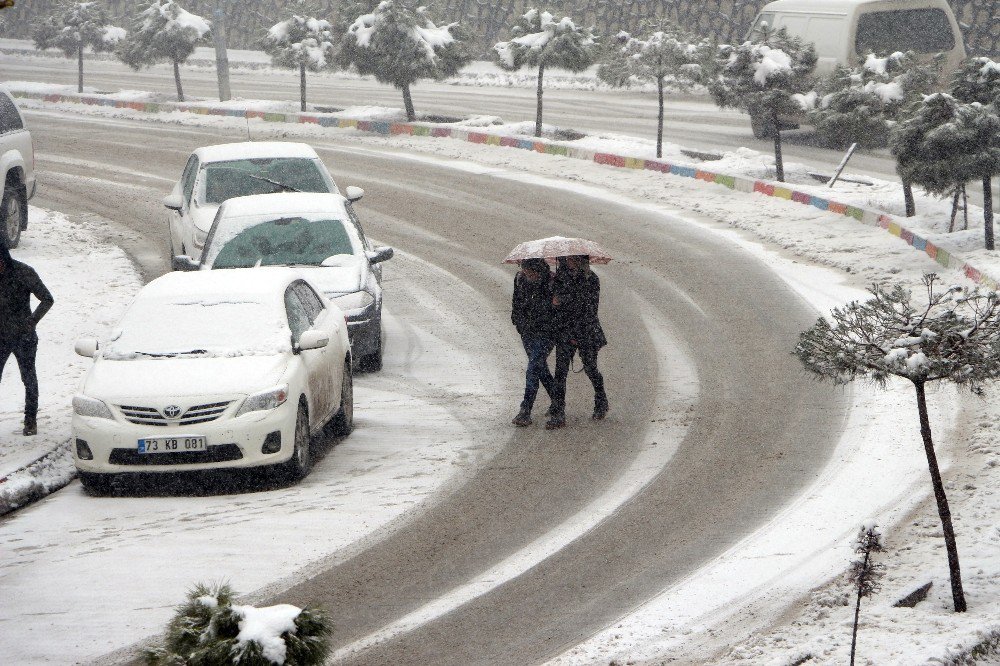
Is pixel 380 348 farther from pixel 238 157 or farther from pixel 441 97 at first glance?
pixel 441 97

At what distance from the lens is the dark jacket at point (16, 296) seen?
11.5 metres

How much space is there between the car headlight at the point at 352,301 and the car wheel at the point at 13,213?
769 centimetres

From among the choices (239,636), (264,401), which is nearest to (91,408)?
(264,401)

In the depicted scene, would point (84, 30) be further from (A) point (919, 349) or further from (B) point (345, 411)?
(A) point (919, 349)

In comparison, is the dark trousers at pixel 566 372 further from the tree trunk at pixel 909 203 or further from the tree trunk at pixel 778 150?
the tree trunk at pixel 778 150

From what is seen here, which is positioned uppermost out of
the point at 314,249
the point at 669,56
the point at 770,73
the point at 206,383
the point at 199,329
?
the point at 669,56

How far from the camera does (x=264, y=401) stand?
10133mm

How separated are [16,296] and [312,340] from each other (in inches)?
102

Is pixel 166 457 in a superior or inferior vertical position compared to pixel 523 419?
superior

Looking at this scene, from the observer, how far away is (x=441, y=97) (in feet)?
120

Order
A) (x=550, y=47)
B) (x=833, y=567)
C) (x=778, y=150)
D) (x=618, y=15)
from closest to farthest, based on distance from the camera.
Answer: (x=833, y=567) → (x=778, y=150) → (x=550, y=47) → (x=618, y=15)

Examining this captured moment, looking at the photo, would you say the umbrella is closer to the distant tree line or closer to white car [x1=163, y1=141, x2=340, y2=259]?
white car [x1=163, y1=141, x2=340, y2=259]

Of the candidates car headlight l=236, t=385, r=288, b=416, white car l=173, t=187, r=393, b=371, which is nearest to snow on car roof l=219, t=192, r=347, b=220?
white car l=173, t=187, r=393, b=371

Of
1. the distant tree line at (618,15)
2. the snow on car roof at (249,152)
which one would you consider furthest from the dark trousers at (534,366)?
the distant tree line at (618,15)
